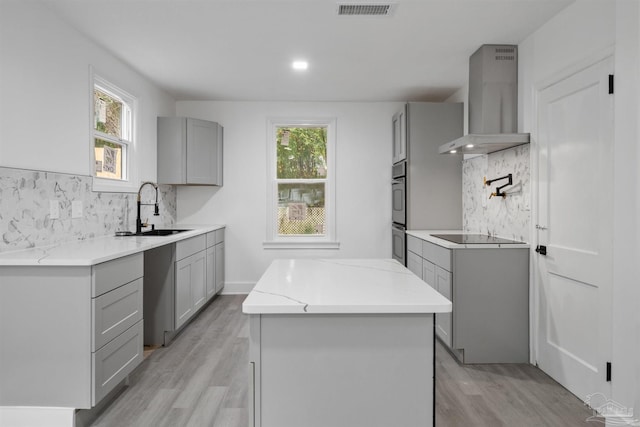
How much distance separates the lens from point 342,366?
4.51 feet

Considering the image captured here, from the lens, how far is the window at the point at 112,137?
3.21 metres

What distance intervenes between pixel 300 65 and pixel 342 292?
2707 mm

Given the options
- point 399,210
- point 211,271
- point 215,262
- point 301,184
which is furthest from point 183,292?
point 399,210

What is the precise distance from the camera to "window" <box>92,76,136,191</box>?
126 inches

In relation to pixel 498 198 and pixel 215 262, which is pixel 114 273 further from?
pixel 498 198

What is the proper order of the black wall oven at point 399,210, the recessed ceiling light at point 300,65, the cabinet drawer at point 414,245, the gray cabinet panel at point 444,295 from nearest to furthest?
1. the gray cabinet panel at point 444,295
2. the recessed ceiling light at point 300,65
3. the cabinet drawer at point 414,245
4. the black wall oven at point 399,210

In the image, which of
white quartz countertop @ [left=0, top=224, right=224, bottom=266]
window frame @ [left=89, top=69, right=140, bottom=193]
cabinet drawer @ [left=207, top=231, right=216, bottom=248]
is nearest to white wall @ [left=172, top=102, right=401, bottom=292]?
cabinet drawer @ [left=207, top=231, right=216, bottom=248]

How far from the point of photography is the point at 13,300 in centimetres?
200

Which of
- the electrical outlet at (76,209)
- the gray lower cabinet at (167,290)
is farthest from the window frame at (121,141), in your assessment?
the gray lower cabinet at (167,290)

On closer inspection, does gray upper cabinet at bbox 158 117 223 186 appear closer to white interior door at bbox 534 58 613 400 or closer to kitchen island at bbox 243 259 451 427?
kitchen island at bbox 243 259 451 427

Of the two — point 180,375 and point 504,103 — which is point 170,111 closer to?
point 180,375

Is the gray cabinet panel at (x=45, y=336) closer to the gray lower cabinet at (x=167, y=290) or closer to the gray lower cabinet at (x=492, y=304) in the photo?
the gray lower cabinet at (x=167, y=290)

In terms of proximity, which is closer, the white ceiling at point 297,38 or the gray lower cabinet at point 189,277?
the white ceiling at point 297,38

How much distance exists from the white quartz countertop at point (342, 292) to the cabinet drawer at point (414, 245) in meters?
1.73
